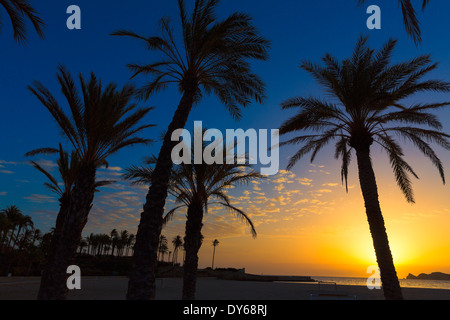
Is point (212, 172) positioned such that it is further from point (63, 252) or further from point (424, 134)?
point (424, 134)

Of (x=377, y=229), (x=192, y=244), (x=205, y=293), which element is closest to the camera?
(x=377, y=229)

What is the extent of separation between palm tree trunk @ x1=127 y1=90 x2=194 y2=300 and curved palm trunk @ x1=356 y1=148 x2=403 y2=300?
7738mm

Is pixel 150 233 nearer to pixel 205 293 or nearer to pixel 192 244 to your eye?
pixel 192 244

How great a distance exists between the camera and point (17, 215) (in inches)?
2265

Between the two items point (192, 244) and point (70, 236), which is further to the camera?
point (192, 244)

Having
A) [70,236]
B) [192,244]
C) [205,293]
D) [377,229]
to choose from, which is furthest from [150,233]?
[205,293]

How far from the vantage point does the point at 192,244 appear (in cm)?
1569

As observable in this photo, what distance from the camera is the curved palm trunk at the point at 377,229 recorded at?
11398mm

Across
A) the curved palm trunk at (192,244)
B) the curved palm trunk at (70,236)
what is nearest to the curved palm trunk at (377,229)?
the curved palm trunk at (192,244)

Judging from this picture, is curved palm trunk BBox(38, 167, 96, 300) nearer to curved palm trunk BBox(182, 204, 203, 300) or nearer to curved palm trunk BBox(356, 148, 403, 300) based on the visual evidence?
curved palm trunk BBox(182, 204, 203, 300)

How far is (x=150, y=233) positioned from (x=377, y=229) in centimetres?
A: 856

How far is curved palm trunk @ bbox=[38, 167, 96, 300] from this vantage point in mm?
11133

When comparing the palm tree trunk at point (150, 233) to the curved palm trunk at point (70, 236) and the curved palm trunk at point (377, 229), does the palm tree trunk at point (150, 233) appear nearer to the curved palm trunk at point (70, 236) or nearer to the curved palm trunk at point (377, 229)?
the curved palm trunk at point (70, 236)
